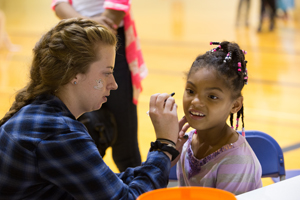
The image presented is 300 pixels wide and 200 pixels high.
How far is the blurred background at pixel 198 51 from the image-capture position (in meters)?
3.74

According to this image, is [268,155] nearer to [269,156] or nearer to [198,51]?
[269,156]

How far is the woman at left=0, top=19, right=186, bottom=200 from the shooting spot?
1.19m

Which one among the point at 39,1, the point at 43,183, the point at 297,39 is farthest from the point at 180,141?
the point at 39,1

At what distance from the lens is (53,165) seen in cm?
118

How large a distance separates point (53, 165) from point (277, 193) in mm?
681

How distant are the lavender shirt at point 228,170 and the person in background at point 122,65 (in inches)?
32.3

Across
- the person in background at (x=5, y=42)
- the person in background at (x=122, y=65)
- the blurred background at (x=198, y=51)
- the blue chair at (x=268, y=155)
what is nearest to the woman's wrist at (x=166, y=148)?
the blurred background at (x=198, y=51)

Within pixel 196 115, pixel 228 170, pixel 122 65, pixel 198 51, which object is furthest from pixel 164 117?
pixel 198 51

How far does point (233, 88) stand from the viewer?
4.99 feet

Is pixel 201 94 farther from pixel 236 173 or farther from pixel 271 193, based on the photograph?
pixel 271 193

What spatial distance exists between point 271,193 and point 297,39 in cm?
645

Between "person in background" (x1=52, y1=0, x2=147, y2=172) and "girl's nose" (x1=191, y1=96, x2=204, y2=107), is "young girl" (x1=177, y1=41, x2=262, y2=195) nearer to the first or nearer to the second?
"girl's nose" (x1=191, y1=96, x2=204, y2=107)

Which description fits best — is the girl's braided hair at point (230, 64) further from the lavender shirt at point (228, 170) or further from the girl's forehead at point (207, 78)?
the lavender shirt at point (228, 170)

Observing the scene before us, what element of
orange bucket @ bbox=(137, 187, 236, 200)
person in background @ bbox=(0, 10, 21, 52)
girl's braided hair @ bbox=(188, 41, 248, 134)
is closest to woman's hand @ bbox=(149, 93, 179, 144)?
girl's braided hair @ bbox=(188, 41, 248, 134)
